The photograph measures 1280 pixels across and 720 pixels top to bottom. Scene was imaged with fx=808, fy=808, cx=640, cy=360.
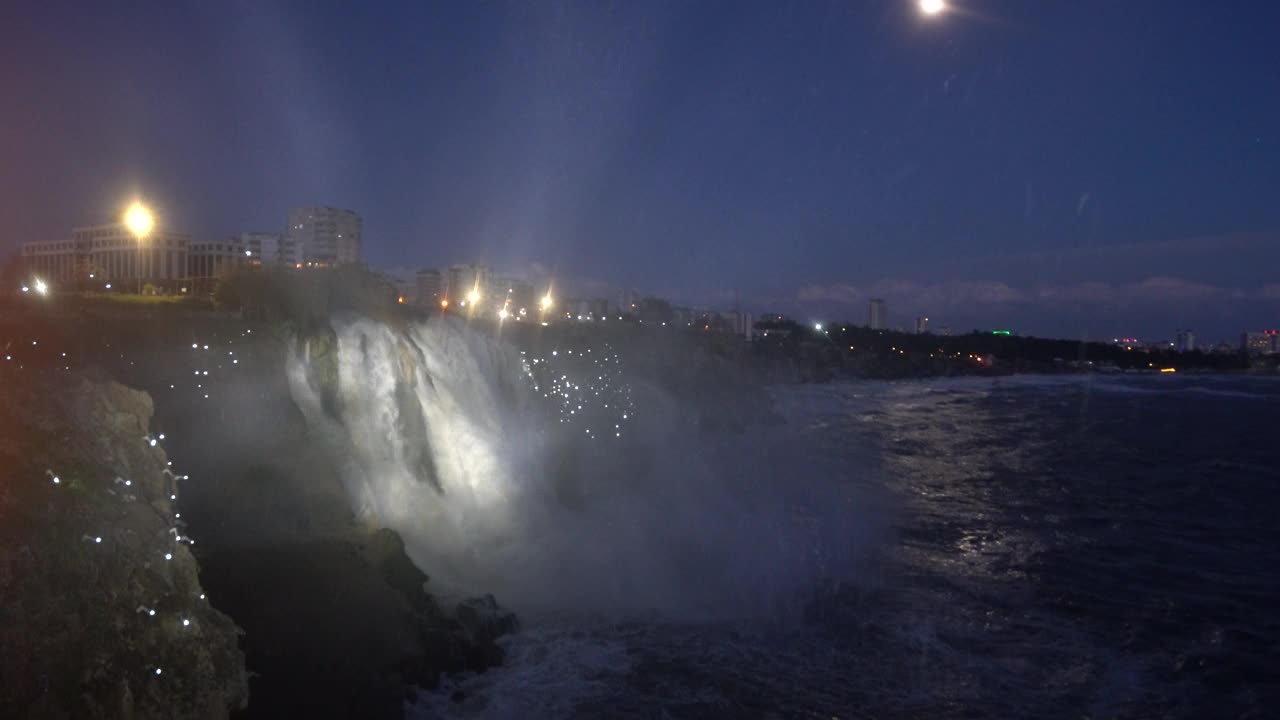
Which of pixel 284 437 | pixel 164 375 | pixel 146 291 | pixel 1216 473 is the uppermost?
pixel 146 291

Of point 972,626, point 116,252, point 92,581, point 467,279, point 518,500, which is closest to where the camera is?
point 92,581

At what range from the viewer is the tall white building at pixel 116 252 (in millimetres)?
41906

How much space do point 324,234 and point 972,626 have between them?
41.5 m

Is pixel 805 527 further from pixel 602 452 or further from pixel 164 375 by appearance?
pixel 164 375

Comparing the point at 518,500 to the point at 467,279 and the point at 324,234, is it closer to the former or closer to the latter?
the point at 324,234

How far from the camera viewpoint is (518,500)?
17125 mm

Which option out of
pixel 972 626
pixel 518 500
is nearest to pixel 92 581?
pixel 972 626

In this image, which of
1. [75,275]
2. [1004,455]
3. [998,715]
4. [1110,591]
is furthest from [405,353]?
[75,275]

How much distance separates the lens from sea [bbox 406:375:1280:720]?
31.0 feet

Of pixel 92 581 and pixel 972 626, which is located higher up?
pixel 92 581

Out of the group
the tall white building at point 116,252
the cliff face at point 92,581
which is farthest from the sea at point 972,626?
the tall white building at point 116,252

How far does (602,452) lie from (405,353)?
1067 cm

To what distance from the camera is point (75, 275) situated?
3459 centimetres

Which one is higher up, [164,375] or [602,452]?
[164,375]
